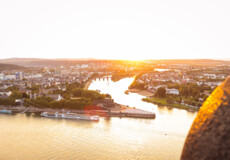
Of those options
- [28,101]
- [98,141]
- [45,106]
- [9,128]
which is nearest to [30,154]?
[98,141]

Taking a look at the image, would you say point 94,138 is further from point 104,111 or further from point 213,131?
point 213,131

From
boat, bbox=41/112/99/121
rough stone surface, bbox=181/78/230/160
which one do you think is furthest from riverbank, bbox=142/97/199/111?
rough stone surface, bbox=181/78/230/160

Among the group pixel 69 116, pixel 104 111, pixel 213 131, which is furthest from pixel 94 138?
pixel 213 131

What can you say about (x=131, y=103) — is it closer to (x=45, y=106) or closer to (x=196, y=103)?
(x=196, y=103)

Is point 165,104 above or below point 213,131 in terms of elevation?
below

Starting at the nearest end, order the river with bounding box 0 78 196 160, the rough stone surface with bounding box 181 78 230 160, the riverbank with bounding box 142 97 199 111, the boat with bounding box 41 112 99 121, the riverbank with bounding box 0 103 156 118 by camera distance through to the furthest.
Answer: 1. the rough stone surface with bounding box 181 78 230 160
2. the river with bounding box 0 78 196 160
3. the boat with bounding box 41 112 99 121
4. the riverbank with bounding box 0 103 156 118
5. the riverbank with bounding box 142 97 199 111

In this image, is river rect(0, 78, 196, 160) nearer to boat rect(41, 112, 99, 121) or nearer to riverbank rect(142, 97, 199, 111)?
A: boat rect(41, 112, 99, 121)

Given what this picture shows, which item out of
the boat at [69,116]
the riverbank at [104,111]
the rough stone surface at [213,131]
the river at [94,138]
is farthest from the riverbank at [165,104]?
the rough stone surface at [213,131]
